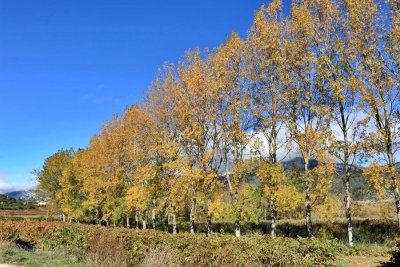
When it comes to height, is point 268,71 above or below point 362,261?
above

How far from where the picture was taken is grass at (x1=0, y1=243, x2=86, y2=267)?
13.8m

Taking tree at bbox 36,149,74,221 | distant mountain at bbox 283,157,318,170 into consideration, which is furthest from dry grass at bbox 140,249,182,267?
tree at bbox 36,149,74,221

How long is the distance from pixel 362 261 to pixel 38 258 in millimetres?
11750

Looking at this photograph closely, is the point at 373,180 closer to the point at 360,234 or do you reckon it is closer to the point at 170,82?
the point at 360,234

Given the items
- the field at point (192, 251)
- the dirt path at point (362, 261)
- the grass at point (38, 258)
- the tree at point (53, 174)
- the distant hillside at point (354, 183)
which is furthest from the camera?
the tree at point (53, 174)

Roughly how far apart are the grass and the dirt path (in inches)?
333

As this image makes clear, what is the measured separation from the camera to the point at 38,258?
49.5 ft

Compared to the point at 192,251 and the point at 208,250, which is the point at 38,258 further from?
the point at 208,250

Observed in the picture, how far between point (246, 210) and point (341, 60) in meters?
9.69

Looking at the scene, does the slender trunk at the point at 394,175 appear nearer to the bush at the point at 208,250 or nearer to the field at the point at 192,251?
the field at the point at 192,251

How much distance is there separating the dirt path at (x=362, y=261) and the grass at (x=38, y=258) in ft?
27.8

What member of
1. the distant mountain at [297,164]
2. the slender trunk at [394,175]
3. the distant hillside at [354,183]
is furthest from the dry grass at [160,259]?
the distant mountain at [297,164]

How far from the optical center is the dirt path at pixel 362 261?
11.6 metres

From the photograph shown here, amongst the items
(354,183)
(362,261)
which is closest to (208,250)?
(362,261)
